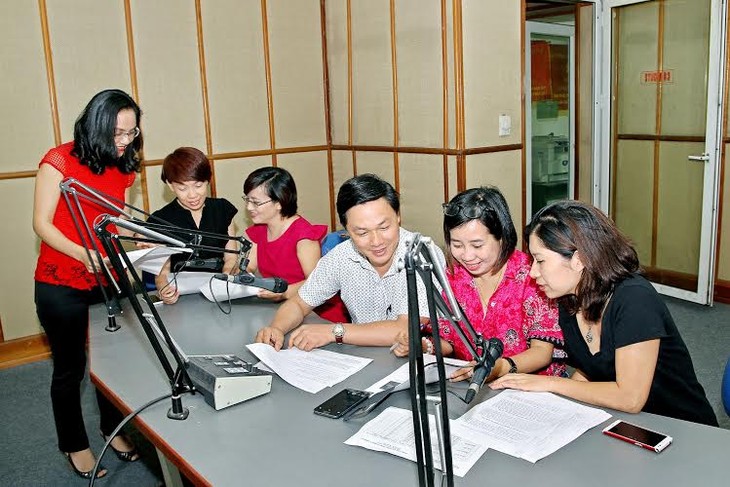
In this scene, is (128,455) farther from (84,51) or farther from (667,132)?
Answer: (667,132)

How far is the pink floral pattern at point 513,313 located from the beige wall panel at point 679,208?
2961 mm

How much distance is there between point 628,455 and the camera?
4.20 ft

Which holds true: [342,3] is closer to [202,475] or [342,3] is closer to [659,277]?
[659,277]

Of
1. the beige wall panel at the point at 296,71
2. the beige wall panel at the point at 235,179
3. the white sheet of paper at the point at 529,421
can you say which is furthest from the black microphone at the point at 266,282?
the beige wall panel at the point at 296,71

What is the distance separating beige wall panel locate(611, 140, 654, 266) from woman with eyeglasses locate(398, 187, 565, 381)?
311 cm

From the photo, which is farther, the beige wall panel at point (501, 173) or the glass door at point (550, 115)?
the glass door at point (550, 115)

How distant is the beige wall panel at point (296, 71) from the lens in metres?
4.64

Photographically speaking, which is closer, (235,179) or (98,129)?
(98,129)

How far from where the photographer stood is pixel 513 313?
1.93m

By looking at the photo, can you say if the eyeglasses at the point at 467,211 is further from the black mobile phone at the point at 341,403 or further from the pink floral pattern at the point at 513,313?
the black mobile phone at the point at 341,403

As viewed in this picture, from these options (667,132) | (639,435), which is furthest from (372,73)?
(639,435)

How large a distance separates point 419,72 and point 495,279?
250 cm

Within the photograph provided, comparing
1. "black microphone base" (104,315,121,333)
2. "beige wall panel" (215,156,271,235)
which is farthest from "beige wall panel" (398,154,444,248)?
"black microphone base" (104,315,121,333)

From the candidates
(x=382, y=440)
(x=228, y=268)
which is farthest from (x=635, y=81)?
(x=382, y=440)
